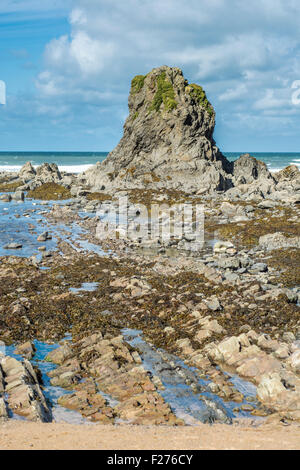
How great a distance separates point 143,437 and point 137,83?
62925 mm

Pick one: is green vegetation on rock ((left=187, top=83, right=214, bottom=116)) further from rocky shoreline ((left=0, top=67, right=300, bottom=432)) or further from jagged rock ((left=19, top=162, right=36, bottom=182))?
jagged rock ((left=19, top=162, right=36, bottom=182))

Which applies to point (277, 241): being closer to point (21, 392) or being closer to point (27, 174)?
point (21, 392)

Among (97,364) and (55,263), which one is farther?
(55,263)

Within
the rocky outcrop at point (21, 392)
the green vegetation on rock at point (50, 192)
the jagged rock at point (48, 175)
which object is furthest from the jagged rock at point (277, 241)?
the jagged rock at point (48, 175)

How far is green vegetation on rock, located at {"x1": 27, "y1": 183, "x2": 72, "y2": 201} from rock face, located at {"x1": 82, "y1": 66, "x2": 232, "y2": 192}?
508 cm

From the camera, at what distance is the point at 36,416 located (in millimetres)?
10586

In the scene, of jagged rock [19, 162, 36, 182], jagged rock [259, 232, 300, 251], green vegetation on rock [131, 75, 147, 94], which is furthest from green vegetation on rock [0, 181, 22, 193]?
jagged rock [259, 232, 300, 251]

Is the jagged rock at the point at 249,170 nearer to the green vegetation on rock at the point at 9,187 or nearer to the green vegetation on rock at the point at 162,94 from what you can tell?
the green vegetation on rock at the point at 162,94

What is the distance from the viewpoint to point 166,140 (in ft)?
200

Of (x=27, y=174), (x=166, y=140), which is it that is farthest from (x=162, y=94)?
(x=27, y=174)

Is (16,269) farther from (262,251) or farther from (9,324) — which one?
(262,251)

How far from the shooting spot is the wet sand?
29.2 ft

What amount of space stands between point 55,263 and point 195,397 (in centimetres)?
1661
